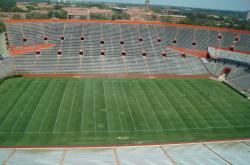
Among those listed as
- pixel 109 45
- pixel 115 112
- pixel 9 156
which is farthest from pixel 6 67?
pixel 9 156

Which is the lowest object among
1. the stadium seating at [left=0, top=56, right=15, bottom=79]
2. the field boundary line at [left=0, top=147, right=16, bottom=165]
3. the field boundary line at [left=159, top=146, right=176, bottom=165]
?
the field boundary line at [left=159, top=146, right=176, bottom=165]

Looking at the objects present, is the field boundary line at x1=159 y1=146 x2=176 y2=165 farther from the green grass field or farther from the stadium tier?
the stadium tier

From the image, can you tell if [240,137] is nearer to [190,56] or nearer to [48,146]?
[48,146]

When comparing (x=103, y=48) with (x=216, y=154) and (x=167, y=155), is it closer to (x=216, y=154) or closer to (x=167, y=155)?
(x=167, y=155)

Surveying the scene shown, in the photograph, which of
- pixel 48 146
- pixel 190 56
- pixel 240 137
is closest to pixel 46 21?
pixel 190 56

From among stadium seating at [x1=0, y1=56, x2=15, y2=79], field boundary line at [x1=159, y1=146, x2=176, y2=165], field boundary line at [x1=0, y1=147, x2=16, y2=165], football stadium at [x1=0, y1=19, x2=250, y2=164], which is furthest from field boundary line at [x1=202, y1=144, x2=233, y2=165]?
stadium seating at [x1=0, y1=56, x2=15, y2=79]
